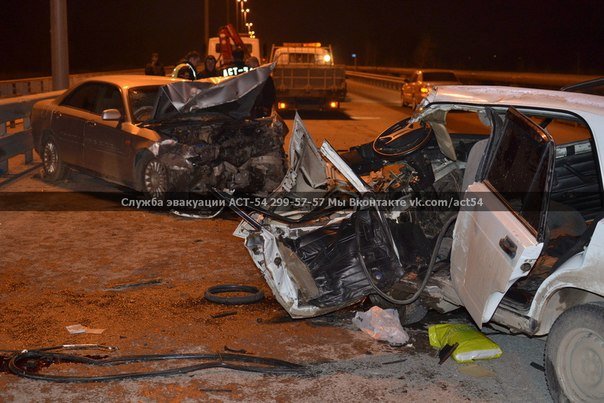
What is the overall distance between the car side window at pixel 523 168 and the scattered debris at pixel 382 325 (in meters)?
1.25

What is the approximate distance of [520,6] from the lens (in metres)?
104

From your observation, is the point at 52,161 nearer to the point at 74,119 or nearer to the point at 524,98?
the point at 74,119

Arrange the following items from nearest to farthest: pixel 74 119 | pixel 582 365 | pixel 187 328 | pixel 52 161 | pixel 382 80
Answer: pixel 582 365, pixel 187 328, pixel 74 119, pixel 52 161, pixel 382 80

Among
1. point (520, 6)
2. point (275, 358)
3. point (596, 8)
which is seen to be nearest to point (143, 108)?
point (275, 358)

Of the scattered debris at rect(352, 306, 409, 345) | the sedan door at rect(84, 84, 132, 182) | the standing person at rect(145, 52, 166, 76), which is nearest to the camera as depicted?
the scattered debris at rect(352, 306, 409, 345)

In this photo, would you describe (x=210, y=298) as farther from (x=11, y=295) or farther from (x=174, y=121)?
(x=174, y=121)

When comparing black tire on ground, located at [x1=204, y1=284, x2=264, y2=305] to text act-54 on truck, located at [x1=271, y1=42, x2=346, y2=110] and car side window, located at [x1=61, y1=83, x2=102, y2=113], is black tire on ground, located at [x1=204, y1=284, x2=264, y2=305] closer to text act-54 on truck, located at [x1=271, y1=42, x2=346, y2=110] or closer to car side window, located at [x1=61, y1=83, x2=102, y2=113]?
car side window, located at [x1=61, y1=83, x2=102, y2=113]

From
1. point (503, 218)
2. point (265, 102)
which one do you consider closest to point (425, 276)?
point (503, 218)

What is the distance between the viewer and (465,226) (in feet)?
16.0

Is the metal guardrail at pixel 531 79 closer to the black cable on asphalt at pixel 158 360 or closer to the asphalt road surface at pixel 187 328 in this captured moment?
the asphalt road surface at pixel 187 328

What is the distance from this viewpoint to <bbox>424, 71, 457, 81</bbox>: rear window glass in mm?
28656

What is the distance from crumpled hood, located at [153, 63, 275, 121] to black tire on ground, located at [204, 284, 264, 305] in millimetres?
3669

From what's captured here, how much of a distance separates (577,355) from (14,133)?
10300 millimetres

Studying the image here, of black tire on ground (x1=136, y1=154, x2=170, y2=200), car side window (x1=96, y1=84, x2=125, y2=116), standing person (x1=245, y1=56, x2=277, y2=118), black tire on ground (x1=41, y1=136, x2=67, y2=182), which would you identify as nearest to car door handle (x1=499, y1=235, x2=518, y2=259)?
black tire on ground (x1=136, y1=154, x2=170, y2=200)
